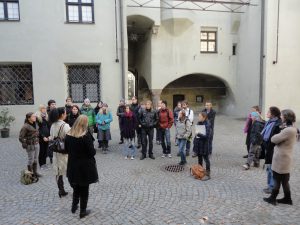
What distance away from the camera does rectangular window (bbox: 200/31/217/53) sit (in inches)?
699

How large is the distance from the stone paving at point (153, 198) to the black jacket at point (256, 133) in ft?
2.41

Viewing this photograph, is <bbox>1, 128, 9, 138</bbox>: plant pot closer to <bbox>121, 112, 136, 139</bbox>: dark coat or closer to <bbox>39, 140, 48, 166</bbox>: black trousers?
<bbox>39, 140, 48, 166</bbox>: black trousers

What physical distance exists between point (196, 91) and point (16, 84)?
1320 centimetres

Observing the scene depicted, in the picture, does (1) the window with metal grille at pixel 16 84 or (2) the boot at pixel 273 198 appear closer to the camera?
(2) the boot at pixel 273 198

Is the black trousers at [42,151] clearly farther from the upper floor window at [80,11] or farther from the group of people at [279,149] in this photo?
the upper floor window at [80,11]

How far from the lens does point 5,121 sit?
38.9 ft

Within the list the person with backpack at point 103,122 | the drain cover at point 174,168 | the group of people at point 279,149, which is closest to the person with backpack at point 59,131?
the drain cover at point 174,168

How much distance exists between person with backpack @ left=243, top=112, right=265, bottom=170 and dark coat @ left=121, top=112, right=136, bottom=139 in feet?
10.9

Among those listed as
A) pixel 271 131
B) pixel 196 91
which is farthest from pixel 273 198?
pixel 196 91

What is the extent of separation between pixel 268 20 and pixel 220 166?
1136cm

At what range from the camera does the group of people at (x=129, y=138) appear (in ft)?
13.3

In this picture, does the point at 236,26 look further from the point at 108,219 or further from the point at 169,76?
the point at 108,219

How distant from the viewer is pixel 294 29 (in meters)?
15.4

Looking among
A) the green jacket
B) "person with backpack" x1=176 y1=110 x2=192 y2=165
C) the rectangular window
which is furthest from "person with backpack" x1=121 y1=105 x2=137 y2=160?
the rectangular window
